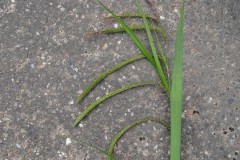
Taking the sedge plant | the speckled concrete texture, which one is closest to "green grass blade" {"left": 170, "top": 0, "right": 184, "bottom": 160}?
the sedge plant

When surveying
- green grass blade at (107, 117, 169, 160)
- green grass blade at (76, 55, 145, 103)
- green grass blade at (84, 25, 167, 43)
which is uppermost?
green grass blade at (84, 25, 167, 43)

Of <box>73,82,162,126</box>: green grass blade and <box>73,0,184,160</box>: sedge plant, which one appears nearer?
<box>73,0,184,160</box>: sedge plant

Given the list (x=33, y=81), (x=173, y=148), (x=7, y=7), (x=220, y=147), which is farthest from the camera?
(x=7, y=7)

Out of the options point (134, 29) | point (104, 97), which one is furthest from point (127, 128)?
point (134, 29)

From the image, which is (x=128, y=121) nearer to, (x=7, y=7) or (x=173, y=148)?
(x=173, y=148)

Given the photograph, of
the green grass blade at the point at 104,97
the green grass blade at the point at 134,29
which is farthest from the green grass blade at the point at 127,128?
the green grass blade at the point at 134,29

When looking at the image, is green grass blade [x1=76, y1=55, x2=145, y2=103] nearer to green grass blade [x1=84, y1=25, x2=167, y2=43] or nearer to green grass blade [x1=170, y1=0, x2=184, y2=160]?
green grass blade [x1=84, y1=25, x2=167, y2=43]

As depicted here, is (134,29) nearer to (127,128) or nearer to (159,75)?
(159,75)

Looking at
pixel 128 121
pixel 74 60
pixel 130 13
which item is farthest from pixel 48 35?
pixel 128 121
